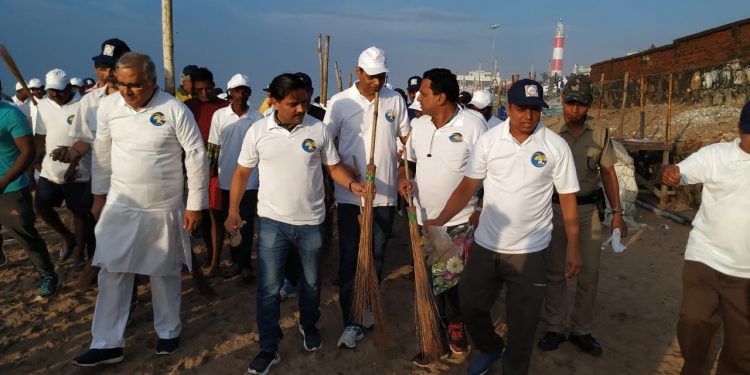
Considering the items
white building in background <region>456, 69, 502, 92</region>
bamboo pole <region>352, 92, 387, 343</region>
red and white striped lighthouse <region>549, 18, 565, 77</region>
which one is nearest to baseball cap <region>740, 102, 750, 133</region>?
bamboo pole <region>352, 92, 387, 343</region>

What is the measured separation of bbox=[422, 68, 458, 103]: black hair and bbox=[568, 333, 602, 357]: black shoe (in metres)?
2.13

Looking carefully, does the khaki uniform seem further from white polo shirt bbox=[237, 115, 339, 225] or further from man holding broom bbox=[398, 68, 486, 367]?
white polo shirt bbox=[237, 115, 339, 225]

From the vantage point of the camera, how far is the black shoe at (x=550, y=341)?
380cm

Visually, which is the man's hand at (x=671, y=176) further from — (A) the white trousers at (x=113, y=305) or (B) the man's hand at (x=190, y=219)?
(A) the white trousers at (x=113, y=305)

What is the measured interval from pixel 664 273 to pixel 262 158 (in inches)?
202

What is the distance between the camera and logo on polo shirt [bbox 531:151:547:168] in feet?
9.03

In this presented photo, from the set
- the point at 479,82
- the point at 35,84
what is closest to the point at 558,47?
the point at 479,82

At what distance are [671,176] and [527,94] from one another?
99 cm

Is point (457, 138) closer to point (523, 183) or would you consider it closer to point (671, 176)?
point (523, 183)

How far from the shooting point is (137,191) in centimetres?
325

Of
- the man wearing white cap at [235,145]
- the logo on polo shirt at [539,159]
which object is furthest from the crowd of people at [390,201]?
the man wearing white cap at [235,145]

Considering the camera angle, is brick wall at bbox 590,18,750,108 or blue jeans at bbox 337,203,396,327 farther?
brick wall at bbox 590,18,750,108

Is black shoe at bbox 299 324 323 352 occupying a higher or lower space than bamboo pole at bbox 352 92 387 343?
lower

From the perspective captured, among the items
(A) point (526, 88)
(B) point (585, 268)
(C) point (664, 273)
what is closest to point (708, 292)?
(B) point (585, 268)
